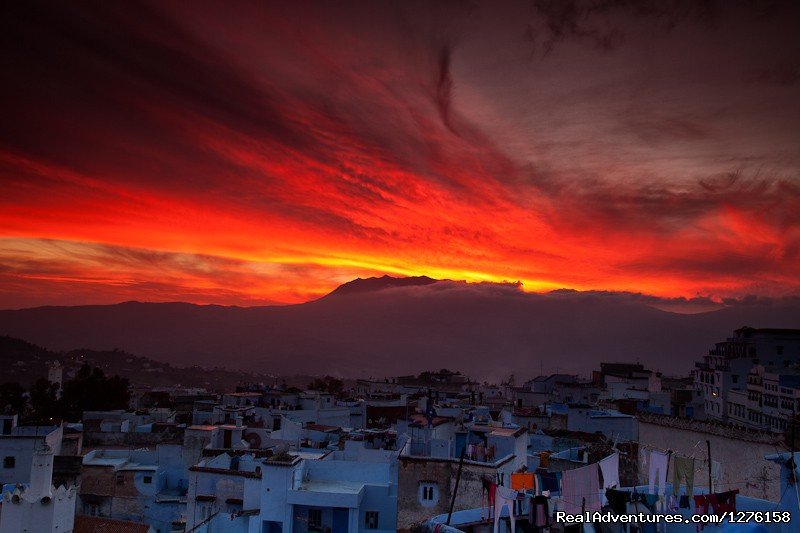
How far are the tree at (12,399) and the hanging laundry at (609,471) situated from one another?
4092cm

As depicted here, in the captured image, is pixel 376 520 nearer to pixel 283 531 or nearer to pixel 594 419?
pixel 283 531

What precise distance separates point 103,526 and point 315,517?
31.3 ft

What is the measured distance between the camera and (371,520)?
2581 centimetres

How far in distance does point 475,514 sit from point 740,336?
163 feet

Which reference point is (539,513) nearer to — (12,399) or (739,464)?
(739,464)

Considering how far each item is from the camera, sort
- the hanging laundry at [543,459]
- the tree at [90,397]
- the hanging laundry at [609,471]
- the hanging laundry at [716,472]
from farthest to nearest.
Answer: the tree at [90,397], the hanging laundry at [543,459], the hanging laundry at [716,472], the hanging laundry at [609,471]

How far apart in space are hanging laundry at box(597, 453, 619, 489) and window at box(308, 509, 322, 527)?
10278 millimetres

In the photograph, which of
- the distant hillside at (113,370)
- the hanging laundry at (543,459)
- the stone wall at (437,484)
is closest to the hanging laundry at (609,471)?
the stone wall at (437,484)

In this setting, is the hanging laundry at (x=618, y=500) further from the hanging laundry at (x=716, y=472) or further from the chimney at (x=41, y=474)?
the chimney at (x=41, y=474)

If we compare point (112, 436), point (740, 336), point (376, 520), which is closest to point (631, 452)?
point (376, 520)

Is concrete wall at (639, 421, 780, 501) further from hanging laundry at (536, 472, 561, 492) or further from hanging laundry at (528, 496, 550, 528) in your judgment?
hanging laundry at (528, 496, 550, 528)

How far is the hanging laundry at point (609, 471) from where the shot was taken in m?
21.6

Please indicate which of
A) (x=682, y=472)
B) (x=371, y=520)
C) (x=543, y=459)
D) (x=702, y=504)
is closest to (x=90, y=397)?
(x=371, y=520)

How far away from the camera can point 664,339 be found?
180000mm
